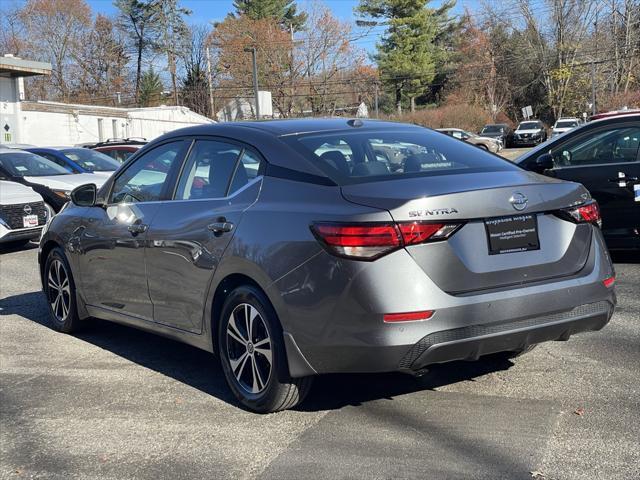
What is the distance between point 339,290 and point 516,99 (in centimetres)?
6810

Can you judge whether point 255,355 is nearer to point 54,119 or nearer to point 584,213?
point 584,213

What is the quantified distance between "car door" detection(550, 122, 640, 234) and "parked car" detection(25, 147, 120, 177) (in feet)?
31.8

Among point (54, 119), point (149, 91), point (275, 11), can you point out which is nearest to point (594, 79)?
point (275, 11)

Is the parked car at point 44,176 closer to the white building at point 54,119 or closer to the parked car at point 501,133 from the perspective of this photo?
the white building at point 54,119

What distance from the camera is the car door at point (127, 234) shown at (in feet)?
17.0

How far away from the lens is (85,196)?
598cm

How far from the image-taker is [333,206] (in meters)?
3.82

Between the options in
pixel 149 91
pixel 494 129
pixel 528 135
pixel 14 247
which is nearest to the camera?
pixel 14 247

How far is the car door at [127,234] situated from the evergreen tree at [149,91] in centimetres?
6115

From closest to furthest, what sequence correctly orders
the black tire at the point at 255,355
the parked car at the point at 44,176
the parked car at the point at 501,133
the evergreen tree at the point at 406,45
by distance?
the black tire at the point at 255,355, the parked car at the point at 44,176, the parked car at the point at 501,133, the evergreen tree at the point at 406,45

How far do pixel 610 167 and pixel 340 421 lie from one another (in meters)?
5.24

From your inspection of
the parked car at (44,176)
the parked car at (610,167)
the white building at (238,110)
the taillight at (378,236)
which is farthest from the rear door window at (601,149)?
the white building at (238,110)

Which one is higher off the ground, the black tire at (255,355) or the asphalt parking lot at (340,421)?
the black tire at (255,355)

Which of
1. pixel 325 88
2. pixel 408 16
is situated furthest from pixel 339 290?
pixel 408 16
